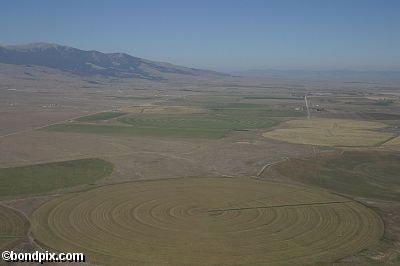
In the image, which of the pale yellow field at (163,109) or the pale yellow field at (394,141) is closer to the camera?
the pale yellow field at (394,141)

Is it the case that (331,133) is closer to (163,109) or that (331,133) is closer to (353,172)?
(353,172)

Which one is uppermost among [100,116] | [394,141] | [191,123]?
[394,141]

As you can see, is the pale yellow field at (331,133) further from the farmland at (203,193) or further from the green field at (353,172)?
the green field at (353,172)

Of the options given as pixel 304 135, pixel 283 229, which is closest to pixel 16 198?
pixel 283 229

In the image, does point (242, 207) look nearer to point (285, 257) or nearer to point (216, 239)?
point (216, 239)

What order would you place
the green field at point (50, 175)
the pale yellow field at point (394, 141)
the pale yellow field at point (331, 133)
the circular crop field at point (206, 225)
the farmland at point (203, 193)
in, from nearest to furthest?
the circular crop field at point (206, 225) → the farmland at point (203, 193) → the green field at point (50, 175) → the pale yellow field at point (394, 141) → the pale yellow field at point (331, 133)

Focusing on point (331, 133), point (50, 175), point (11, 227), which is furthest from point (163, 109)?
point (11, 227)

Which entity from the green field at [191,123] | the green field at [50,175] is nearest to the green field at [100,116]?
the green field at [191,123]
